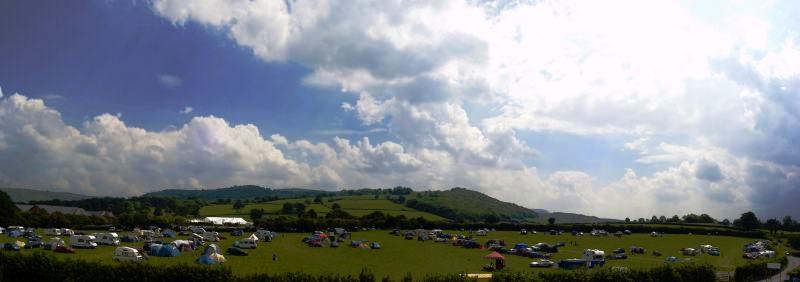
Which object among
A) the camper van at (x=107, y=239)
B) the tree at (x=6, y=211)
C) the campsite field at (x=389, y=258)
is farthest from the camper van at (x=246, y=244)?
the tree at (x=6, y=211)

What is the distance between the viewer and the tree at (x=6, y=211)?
294 feet

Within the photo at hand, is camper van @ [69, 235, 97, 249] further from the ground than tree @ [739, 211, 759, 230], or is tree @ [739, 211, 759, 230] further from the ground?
tree @ [739, 211, 759, 230]

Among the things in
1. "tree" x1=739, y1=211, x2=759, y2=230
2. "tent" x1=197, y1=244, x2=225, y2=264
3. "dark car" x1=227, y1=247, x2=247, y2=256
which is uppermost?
"tree" x1=739, y1=211, x2=759, y2=230

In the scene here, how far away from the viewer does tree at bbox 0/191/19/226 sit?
89625 mm

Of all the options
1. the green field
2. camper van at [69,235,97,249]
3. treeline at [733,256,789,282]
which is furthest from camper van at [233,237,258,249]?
the green field

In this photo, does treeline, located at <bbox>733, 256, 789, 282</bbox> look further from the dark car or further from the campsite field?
the dark car

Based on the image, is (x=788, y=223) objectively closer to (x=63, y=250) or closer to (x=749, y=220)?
(x=749, y=220)

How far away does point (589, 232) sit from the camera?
113 meters

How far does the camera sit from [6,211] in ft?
299

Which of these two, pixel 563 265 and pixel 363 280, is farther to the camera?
pixel 563 265

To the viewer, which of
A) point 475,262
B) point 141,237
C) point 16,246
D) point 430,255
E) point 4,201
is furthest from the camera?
point 4,201

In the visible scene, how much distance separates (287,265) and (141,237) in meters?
37.5

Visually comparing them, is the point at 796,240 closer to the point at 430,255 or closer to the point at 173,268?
the point at 430,255

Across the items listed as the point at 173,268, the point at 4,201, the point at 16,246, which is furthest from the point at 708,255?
the point at 4,201
